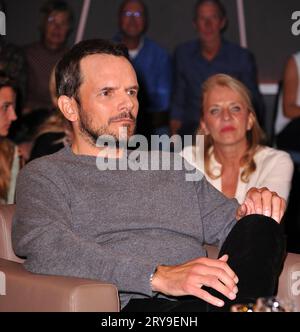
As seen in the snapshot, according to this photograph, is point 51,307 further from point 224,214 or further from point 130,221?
A: point 224,214

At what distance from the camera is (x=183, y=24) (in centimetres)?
554

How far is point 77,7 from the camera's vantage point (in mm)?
5680

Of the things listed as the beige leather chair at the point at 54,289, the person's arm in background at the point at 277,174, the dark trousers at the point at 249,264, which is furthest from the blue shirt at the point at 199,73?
the dark trousers at the point at 249,264

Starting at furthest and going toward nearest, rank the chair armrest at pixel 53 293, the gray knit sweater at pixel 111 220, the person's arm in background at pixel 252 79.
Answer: the person's arm in background at pixel 252 79
the gray knit sweater at pixel 111 220
the chair armrest at pixel 53 293

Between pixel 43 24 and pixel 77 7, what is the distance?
0.40 metres

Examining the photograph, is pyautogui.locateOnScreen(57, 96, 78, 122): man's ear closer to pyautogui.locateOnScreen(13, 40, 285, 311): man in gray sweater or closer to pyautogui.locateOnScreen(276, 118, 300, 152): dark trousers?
pyautogui.locateOnScreen(13, 40, 285, 311): man in gray sweater

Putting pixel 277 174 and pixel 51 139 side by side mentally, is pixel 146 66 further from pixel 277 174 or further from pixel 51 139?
pixel 277 174

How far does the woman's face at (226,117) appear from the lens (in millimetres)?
3189

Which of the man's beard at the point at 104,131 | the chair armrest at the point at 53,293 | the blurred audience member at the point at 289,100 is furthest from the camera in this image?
the blurred audience member at the point at 289,100

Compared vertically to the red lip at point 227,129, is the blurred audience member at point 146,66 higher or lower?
higher

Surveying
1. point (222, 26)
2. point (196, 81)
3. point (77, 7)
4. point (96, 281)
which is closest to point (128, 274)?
point (96, 281)

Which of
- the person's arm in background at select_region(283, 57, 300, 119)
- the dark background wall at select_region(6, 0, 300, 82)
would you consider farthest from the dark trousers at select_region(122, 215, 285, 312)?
the dark background wall at select_region(6, 0, 300, 82)

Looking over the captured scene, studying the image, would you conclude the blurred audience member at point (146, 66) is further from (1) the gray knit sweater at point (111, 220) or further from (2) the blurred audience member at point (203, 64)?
(1) the gray knit sweater at point (111, 220)

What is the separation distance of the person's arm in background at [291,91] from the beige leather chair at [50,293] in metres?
2.79
